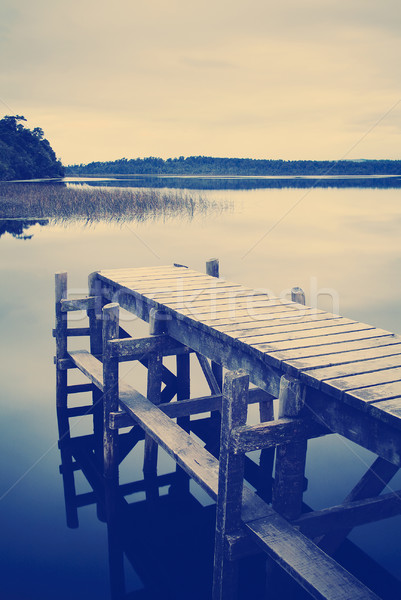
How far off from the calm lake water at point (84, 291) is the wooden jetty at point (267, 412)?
486mm

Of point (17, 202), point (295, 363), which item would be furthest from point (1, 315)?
point (17, 202)

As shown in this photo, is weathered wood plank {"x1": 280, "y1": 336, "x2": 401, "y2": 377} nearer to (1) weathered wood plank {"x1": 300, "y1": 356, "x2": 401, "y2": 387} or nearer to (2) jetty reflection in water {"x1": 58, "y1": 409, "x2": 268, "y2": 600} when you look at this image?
(1) weathered wood plank {"x1": 300, "y1": 356, "x2": 401, "y2": 387}

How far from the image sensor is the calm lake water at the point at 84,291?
4.79 m

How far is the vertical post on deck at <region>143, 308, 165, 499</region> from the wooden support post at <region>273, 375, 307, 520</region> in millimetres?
2156

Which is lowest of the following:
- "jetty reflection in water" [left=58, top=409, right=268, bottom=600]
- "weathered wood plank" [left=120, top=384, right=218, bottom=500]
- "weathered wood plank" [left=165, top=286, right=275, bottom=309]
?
"jetty reflection in water" [left=58, top=409, right=268, bottom=600]

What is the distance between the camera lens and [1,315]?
1153 cm

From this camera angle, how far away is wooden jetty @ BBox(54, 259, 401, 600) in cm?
304

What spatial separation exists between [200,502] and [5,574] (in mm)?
1938

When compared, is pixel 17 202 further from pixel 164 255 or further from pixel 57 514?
pixel 57 514

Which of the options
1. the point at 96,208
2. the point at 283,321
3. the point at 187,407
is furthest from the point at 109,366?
the point at 96,208

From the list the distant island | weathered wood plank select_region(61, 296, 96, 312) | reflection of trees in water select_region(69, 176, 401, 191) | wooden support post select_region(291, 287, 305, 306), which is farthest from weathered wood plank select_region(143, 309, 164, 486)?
the distant island

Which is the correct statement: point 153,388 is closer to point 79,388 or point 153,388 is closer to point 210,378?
point 210,378

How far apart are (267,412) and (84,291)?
3.09m

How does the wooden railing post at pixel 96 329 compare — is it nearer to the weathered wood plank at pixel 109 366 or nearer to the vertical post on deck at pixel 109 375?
the vertical post on deck at pixel 109 375
